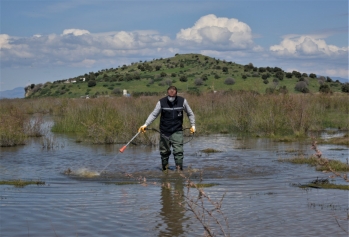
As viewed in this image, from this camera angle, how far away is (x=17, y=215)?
9.32 meters

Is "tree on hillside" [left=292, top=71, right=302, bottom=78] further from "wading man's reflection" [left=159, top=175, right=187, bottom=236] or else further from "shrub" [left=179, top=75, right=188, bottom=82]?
"wading man's reflection" [left=159, top=175, right=187, bottom=236]

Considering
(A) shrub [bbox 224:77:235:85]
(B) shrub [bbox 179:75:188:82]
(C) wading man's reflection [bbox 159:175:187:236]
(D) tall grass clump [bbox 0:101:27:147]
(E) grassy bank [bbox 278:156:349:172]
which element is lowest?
(C) wading man's reflection [bbox 159:175:187:236]

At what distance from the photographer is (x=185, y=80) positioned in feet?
242

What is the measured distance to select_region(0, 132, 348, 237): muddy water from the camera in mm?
8375

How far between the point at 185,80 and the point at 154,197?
63327 millimetres

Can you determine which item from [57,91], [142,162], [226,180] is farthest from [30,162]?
[57,91]

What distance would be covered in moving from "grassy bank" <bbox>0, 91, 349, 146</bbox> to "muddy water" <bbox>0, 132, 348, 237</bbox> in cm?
332

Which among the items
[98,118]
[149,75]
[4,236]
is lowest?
[4,236]

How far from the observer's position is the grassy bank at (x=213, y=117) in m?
21.5

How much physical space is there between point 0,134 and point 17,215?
1158 centimetres

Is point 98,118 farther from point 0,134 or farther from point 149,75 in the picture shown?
point 149,75

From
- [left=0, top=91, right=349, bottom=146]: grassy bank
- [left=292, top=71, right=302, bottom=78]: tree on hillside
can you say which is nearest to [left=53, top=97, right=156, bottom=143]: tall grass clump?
[left=0, top=91, right=349, bottom=146]: grassy bank

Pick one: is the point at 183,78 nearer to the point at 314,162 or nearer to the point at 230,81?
the point at 230,81

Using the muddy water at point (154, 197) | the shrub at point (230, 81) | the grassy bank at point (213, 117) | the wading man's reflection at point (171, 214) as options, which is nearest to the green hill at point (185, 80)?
the shrub at point (230, 81)
